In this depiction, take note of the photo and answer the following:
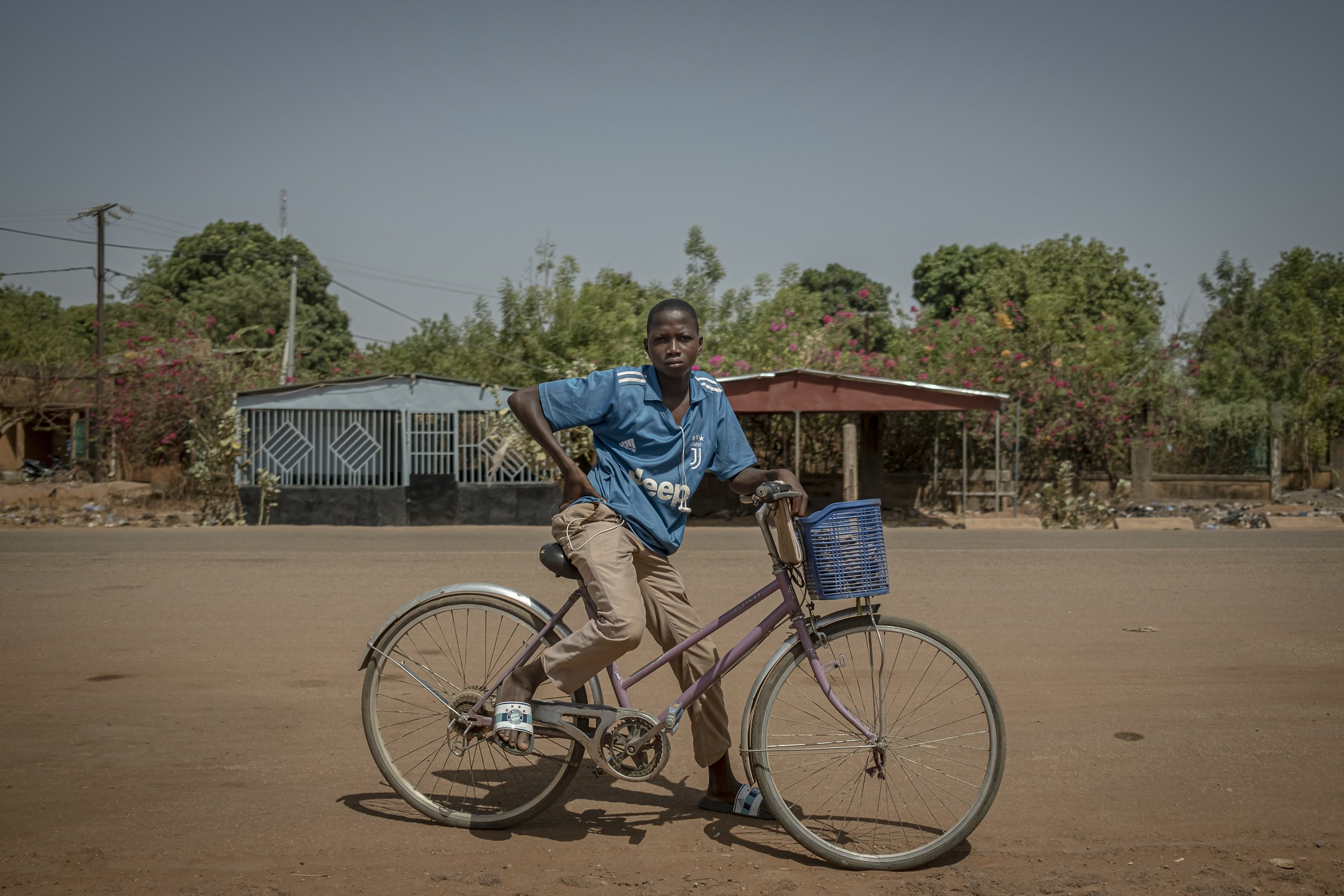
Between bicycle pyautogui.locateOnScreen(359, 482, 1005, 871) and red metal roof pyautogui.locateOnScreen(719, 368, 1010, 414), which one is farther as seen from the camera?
red metal roof pyautogui.locateOnScreen(719, 368, 1010, 414)

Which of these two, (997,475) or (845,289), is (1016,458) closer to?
(997,475)

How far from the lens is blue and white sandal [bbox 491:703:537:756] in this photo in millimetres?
3686

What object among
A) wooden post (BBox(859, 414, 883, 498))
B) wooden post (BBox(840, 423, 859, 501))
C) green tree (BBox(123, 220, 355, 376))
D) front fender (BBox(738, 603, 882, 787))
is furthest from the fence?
green tree (BBox(123, 220, 355, 376))

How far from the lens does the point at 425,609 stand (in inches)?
153

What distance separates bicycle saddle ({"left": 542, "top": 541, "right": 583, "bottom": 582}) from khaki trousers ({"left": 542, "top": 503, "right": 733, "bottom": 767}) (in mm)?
34

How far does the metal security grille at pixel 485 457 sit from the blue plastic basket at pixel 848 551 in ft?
51.1

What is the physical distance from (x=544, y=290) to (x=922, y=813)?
2158cm

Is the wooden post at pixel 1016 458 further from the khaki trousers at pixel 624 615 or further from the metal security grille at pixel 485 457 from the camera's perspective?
the khaki trousers at pixel 624 615

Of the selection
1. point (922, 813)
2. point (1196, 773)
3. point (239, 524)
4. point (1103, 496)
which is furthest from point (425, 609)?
point (1103, 496)

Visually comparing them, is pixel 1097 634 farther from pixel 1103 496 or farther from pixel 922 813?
pixel 1103 496

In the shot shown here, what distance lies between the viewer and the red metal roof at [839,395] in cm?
1805

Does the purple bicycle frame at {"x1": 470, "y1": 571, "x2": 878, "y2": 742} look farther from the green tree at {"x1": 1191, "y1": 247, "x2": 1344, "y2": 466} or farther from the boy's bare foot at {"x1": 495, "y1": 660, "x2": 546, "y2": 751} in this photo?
the green tree at {"x1": 1191, "y1": 247, "x2": 1344, "y2": 466}

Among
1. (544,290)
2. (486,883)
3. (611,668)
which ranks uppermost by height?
(544,290)

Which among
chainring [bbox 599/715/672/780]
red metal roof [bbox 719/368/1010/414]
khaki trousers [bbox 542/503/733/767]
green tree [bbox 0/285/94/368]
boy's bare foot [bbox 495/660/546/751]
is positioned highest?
green tree [bbox 0/285/94/368]
